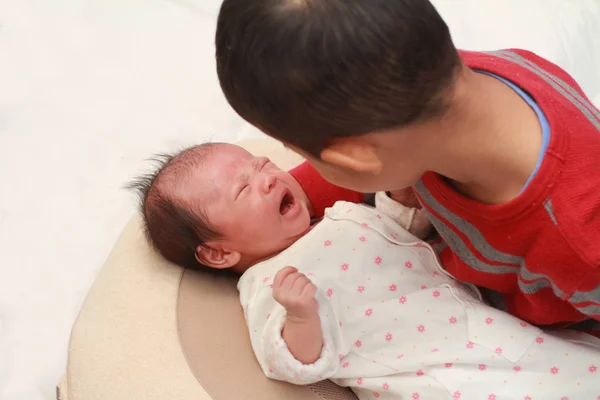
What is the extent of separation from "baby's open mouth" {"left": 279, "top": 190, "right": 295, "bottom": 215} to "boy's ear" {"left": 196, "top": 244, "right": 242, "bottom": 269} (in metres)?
0.10

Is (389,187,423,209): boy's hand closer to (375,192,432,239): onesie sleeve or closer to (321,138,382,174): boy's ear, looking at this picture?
(375,192,432,239): onesie sleeve

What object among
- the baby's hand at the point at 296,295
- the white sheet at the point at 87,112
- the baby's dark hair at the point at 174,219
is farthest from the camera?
the white sheet at the point at 87,112

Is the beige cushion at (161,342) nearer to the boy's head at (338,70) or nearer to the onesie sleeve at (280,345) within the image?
the onesie sleeve at (280,345)

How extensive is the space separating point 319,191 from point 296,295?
30cm

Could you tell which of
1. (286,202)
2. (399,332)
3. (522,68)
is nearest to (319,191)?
(286,202)

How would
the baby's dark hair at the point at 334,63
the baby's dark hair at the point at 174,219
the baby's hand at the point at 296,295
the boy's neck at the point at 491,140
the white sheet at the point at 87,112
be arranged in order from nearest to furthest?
the baby's dark hair at the point at 334,63 < the boy's neck at the point at 491,140 < the baby's hand at the point at 296,295 < the baby's dark hair at the point at 174,219 < the white sheet at the point at 87,112

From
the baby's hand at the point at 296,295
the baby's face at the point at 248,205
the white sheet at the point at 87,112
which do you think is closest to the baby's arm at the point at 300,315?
the baby's hand at the point at 296,295

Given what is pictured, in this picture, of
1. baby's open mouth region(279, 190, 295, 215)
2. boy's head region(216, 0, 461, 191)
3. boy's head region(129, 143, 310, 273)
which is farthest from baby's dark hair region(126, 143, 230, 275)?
boy's head region(216, 0, 461, 191)

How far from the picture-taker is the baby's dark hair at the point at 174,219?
0.95m

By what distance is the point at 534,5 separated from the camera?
1492 mm

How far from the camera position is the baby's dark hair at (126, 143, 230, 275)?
0.95m

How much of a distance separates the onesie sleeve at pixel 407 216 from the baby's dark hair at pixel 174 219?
259mm

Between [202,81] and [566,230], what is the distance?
3.46ft

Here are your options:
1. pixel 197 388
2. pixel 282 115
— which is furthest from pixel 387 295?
pixel 282 115
